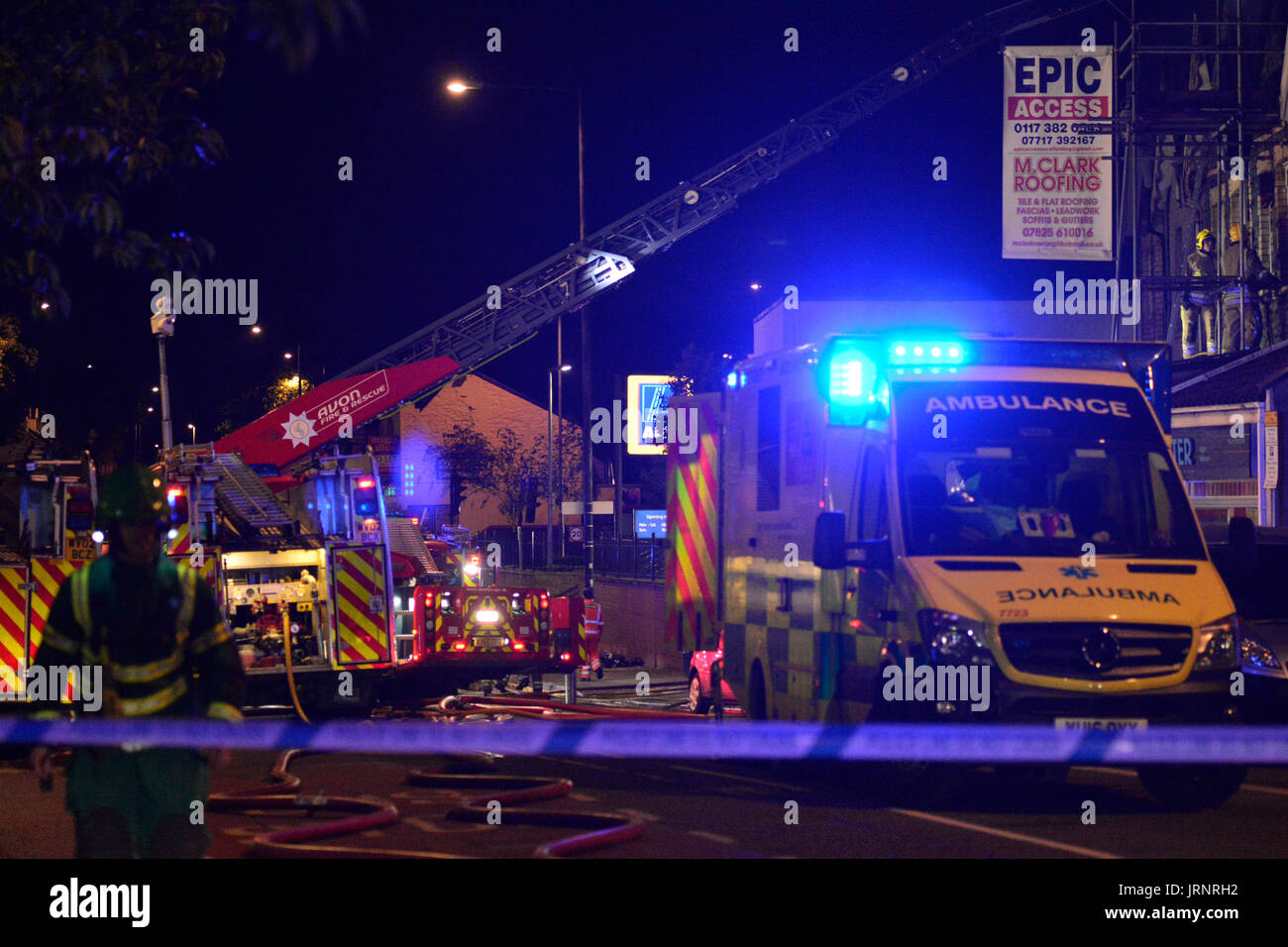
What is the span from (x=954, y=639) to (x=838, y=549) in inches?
41.6

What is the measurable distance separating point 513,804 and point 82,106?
552cm

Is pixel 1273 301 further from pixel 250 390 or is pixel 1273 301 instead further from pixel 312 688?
pixel 250 390

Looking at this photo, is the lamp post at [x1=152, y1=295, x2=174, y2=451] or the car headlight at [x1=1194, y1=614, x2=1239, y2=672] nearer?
the car headlight at [x1=1194, y1=614, x2=1239, y2=672]

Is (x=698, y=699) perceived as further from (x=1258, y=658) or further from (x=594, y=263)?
(x=594, y=263)

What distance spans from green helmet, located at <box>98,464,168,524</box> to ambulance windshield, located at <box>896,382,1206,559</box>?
6.22 meters

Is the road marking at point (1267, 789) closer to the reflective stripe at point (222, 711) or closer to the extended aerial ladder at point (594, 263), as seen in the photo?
the reflective stripe at point (222, 711)

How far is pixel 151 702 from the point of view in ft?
18.6

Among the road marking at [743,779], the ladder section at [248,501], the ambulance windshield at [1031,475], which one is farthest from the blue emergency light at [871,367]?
the ladder section at [248,501]

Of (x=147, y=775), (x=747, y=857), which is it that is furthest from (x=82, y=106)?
(x=747, y=857)

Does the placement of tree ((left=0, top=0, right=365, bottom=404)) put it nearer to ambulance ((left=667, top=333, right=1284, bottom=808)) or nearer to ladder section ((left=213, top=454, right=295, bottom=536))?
ambulance ((left=667, top=333, right=1284, bottom=808))

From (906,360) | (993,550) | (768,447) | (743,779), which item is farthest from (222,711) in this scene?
(768,447)

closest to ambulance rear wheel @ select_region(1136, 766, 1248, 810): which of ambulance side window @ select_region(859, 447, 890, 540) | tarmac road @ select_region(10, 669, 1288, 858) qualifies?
tarmac road @ select_region(10, 669, 1288, 858)

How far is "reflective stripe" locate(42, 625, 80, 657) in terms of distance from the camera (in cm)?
572

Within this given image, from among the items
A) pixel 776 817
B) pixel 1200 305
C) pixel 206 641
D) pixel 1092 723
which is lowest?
pixel 776 817
